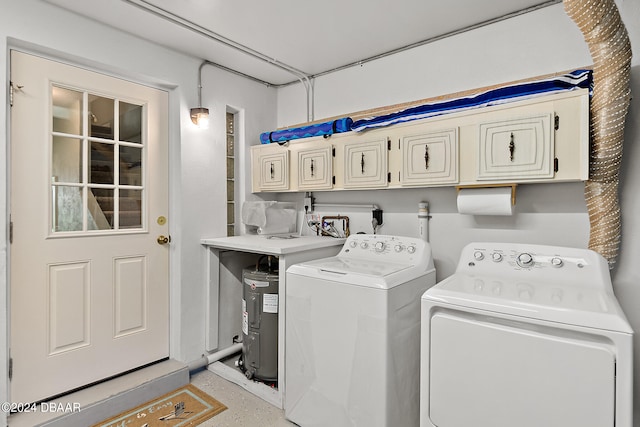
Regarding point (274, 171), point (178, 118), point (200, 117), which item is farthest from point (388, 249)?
point (178, 118)

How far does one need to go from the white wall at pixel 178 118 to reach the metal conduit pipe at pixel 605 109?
7.60 feet

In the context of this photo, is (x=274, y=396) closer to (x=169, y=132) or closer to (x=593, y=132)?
(x=169, y=132)

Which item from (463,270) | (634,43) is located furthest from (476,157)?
(634,43)

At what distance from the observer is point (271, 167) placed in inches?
114

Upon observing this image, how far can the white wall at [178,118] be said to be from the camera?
5.95ft

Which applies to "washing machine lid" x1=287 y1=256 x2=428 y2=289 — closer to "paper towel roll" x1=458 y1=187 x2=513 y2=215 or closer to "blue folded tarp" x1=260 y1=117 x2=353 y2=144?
"paper towel roll" x1=458 y1=187 x2=513 y2=215

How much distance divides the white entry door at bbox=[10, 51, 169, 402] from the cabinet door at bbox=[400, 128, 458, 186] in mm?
1745

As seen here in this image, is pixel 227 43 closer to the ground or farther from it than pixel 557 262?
farther from it

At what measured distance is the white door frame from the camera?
5.94 feet

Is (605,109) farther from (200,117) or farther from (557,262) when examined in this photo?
(200,117)

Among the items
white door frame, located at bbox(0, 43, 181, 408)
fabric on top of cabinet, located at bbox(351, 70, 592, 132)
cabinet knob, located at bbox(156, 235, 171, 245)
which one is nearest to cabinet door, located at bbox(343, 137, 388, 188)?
fabric on top of cabinet, located at bbox(351, 70, 592, 132)

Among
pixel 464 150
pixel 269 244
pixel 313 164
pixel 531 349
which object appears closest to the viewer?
pixel 531 349

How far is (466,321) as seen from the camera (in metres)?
1.42

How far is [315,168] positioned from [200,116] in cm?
93
